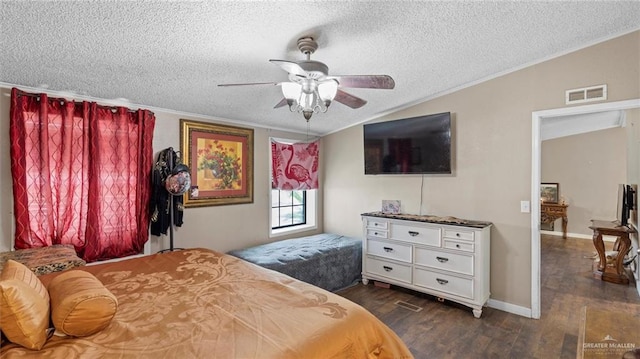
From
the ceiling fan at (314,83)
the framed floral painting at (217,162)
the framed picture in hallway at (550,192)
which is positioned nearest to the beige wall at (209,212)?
the framed floral painting at (217,162)

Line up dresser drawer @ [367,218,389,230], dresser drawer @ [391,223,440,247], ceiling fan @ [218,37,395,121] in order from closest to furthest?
ceiling fan @ [218,37,395,121] → dresser drawer @ [391,223,440,247] → dresser drawer @ [367,218,389,230]

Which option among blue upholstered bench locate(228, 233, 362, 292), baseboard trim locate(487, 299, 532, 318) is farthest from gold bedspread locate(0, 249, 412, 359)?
baseboard trim locate(487, 299, 532, 318)

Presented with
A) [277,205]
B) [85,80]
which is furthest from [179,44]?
[277,205]

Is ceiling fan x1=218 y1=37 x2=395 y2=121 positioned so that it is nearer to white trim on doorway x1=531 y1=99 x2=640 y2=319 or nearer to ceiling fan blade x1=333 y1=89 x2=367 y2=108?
ceiling fan blade x1=333 y1=89 x2=367 y2=108

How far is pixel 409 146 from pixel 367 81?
185cm

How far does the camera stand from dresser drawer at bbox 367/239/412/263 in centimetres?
351

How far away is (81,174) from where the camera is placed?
2.66 m

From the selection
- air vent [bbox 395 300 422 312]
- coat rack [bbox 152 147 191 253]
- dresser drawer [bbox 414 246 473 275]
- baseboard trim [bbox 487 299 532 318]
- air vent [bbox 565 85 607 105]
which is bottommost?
air vent [bbox 395 300 422 312]

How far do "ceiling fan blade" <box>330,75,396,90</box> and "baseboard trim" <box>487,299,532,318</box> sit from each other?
2.68 m

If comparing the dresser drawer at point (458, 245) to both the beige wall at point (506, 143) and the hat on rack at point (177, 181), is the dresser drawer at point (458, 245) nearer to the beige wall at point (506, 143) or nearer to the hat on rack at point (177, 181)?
the beige wall at point (506, 143)

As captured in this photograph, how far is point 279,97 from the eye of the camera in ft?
10.8

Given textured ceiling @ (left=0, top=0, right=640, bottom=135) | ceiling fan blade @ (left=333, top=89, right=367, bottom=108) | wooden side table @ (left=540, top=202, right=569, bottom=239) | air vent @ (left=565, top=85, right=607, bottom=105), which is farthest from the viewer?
wooden side table @ (left=540, top=202, right=569, bottom=239)

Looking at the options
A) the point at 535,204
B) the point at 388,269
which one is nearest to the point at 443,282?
the point at 388,269

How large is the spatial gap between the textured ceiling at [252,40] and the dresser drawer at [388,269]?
2.15 metres
